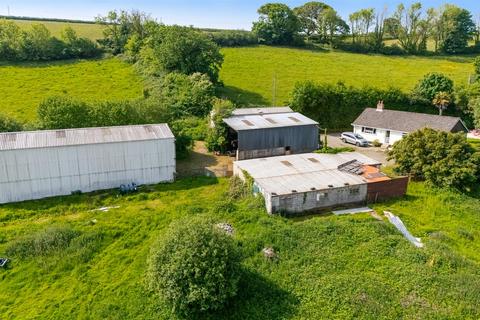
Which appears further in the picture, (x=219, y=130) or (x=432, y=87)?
(x=432, y=87)

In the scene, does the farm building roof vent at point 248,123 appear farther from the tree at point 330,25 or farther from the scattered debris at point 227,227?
the tree at point 330,25

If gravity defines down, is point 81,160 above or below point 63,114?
below

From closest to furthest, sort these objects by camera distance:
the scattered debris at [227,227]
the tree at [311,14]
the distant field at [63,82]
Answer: the scattered debris at [227,227], the distant field at [63,82], the tree at [311,14]

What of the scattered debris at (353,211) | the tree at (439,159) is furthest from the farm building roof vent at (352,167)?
the tree at (439,159)

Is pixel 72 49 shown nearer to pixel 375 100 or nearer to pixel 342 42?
pixel 375 100

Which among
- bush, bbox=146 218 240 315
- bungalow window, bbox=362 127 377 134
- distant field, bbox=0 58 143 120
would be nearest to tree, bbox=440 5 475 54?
bungalow window, bbox=362 127 377 134

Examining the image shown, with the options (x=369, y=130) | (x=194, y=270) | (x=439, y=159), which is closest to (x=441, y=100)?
(x=369, y=130)

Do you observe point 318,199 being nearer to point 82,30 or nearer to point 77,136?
point 77,136
